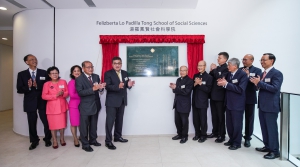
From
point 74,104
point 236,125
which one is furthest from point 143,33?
point 236,125

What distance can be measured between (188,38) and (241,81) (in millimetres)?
1519

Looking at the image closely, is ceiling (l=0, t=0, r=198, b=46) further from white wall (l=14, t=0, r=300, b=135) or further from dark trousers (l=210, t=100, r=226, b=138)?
dark trousers (l=210, t=100, r=226, b=138)

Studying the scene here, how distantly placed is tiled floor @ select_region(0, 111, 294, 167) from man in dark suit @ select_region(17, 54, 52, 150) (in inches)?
11.4

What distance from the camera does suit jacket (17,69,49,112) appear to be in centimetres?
336

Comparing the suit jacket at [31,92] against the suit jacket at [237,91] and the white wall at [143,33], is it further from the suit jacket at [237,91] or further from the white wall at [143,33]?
the suit jacket at [237,91]

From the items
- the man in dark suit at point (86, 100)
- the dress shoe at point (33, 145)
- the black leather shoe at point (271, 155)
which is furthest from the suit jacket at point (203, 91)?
the dress shoe at point (33, 145)

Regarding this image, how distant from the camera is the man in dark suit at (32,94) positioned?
3.36 m

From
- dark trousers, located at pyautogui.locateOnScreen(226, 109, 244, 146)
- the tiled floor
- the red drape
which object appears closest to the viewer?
the tiled floor

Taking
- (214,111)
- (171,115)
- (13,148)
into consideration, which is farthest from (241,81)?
(13,148)

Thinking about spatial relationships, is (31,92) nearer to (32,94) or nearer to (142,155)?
(32,94)

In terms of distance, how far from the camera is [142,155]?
9.78 ft

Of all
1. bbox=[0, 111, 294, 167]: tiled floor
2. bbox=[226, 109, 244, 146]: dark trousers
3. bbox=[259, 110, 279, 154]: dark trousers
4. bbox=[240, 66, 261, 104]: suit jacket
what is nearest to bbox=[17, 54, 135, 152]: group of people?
bbox=[0, 111, 294, 167]: tiled floor

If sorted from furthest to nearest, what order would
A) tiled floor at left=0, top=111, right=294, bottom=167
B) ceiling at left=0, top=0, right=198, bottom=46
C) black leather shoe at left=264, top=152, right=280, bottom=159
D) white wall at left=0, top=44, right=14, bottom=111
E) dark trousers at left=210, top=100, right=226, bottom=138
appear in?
white wall at left=0, top=44, right=14, bottom=111
ceiling at left=0, top=0, right=198, bottom=46
dark trousers at left=210, top=100, right=226, bottom=138
black leather shoe at left=264, top=152, right=280, bottom=159
tiled floor at left=0, top=111, right=294, bottom=167

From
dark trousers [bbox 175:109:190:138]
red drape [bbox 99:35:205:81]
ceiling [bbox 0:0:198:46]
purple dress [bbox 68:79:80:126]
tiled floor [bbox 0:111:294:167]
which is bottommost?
tiled floor [bbox 0:111:294:167]
